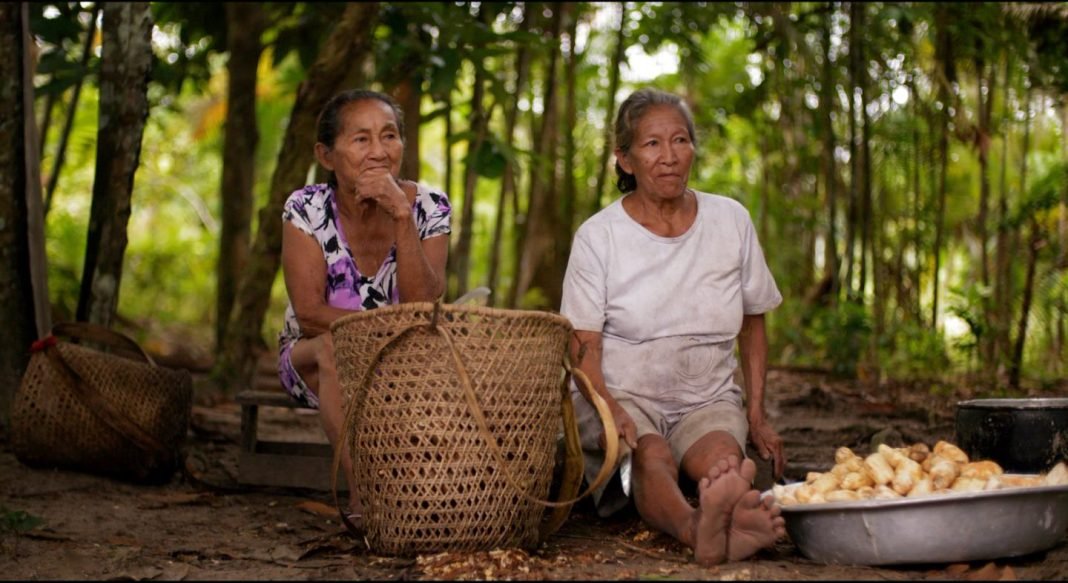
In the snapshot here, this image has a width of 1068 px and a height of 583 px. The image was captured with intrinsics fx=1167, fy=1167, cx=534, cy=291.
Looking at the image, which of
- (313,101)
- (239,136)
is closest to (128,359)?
(313,101)

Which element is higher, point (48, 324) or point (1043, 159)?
point (1043, 159)

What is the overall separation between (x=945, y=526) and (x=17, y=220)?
12.8 feet

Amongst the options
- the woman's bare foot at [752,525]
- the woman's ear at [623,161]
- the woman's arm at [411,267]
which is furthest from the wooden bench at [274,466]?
the woman's bare foot at [752,525]

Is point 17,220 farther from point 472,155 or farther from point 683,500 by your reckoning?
point 683,500

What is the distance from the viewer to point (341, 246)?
3820 mm

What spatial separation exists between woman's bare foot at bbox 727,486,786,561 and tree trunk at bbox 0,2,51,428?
11.0ft

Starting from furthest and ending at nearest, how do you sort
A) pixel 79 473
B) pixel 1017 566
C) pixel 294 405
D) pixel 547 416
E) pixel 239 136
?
pixel 239 136
pixel 79 473
pixel 294 405
pixel 547 416
pixel 1017 566

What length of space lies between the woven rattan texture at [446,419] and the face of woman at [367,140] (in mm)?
795

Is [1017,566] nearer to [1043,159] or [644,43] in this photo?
[644,43]

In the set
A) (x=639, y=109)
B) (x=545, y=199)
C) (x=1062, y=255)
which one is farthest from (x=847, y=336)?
(x=639, y=109)

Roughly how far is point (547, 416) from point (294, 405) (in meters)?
1.37

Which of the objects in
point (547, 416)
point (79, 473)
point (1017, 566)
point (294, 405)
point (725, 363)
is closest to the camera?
point (1017, 566)

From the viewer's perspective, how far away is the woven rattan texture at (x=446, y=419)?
2.92 meters

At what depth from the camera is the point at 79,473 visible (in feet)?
14.6
